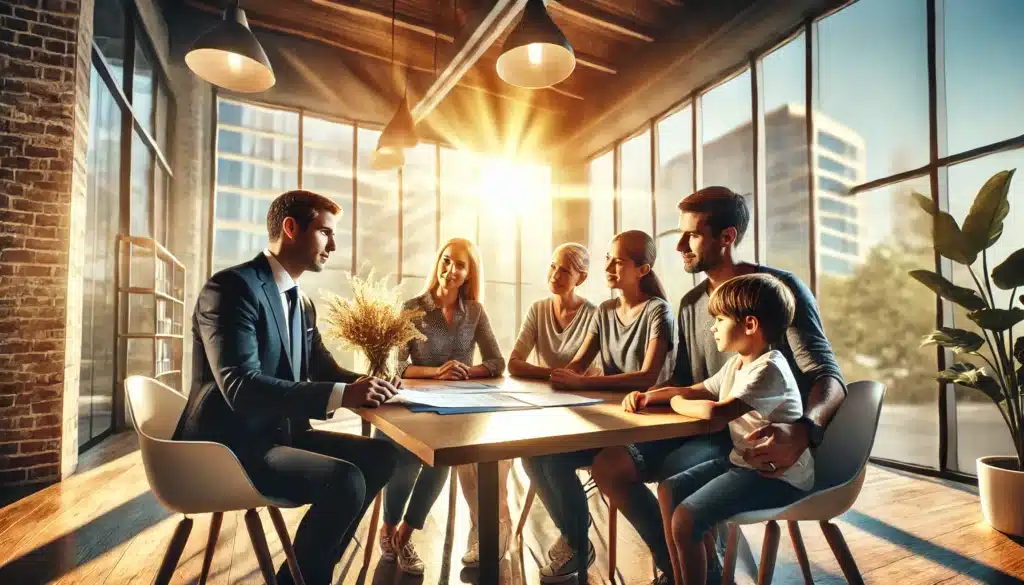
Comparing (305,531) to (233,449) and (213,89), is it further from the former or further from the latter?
(213,89)

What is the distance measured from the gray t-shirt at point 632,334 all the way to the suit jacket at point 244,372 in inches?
48.0

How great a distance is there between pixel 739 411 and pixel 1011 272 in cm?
231

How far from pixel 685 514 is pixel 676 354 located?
78 cm

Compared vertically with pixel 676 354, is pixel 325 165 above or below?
above

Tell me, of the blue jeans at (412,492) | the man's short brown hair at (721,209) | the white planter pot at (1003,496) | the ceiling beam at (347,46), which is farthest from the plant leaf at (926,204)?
the ceiling beam at (347,46)

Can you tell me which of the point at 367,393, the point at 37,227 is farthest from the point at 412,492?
Answer: the point at 37,227

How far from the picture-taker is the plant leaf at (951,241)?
284 centimetres

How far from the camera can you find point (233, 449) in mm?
1573

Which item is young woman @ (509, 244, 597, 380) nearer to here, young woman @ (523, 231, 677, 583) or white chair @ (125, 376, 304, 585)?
young woman @ (523, 231, 677, 583)

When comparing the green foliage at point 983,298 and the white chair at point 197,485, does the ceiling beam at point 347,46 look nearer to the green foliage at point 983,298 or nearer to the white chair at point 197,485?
the green foliage at point 983,298

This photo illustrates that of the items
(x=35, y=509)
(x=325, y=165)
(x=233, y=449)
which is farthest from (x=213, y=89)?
(x=233, y=449)

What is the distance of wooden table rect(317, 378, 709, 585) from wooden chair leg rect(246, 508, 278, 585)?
477 mm

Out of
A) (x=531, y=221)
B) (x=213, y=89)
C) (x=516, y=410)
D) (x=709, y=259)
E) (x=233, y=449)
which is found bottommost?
(x=233, y=449)

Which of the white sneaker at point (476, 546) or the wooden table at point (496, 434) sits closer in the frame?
the wooden table at point (496, 434)
